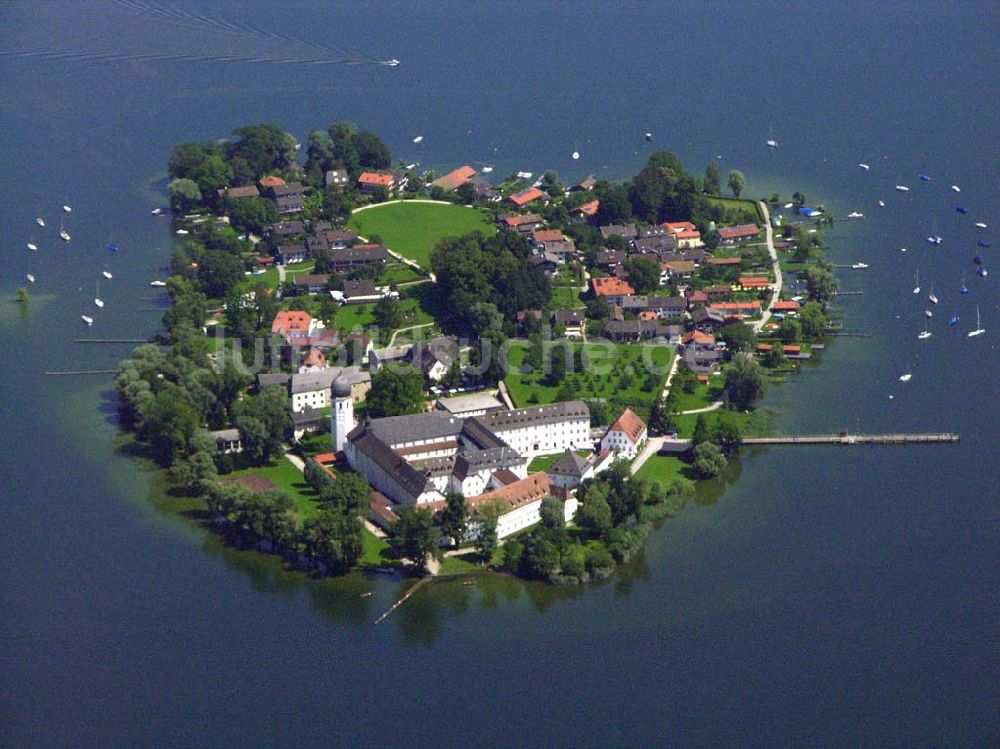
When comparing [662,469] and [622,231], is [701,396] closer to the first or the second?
[662,469]

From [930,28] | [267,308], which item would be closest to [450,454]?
[267,308]

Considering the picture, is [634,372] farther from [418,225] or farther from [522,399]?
[418,225]

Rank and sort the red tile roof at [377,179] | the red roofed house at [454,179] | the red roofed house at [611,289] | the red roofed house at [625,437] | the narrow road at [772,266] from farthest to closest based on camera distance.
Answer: the red roofed house at [454,179] < the red tile roof at [377,179] < the red roofed house at [611,289] < the narrow road at [772,266] < the red roofed house at [625,437]

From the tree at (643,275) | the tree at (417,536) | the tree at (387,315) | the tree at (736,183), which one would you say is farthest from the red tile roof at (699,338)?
the tree at (417,536)

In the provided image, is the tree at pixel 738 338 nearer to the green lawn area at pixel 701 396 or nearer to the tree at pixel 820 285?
the green lawn area at pixel 701 396

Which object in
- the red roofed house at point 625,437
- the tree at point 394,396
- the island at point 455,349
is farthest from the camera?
the tree at point 394,396

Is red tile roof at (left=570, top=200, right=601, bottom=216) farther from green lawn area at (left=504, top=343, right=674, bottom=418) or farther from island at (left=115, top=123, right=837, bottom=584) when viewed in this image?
green lawn area at (left=504, top=343, right=674, bottom=418)

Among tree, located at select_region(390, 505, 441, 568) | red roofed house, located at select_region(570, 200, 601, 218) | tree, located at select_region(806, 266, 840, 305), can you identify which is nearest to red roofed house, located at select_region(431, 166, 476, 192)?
red roofed house, located at select_region(570, 200, 601, 218)

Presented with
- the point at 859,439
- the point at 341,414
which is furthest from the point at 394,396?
the point at 859,439
